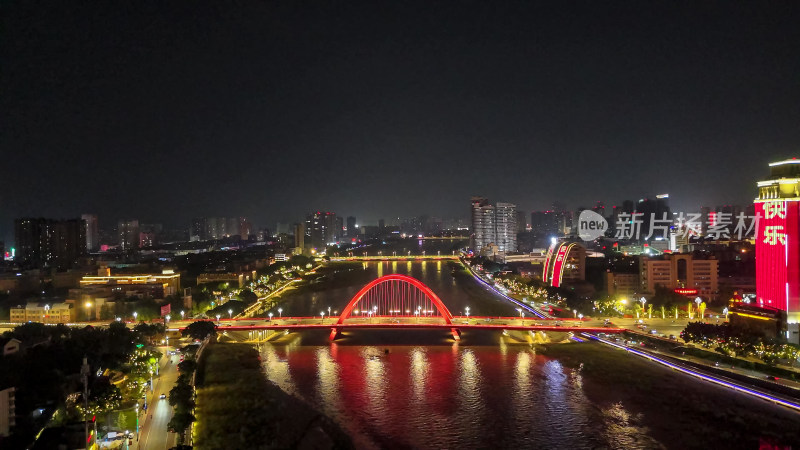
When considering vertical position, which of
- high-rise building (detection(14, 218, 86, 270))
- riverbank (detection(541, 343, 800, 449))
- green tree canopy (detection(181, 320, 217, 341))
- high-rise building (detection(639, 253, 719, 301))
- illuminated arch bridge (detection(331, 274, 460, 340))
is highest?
high-rise building (detection(14, 218, 86, 270))

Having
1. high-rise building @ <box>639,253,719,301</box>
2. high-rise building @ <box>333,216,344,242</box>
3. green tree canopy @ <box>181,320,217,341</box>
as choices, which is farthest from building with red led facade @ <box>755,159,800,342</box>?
high-rise building @ <box>333,216,344,242</box>

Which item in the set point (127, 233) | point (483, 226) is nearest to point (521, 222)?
point (483, 226)

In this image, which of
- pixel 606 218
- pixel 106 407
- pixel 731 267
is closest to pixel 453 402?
pixel 106 407

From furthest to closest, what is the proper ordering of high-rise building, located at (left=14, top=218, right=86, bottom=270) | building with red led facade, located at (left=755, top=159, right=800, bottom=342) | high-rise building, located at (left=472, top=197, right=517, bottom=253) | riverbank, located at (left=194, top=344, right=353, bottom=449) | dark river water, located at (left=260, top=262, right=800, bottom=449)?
high-rise building, located at (left=472, top=197, right=517, bottom=253)
high-rise building, located at (left=14, top=218, right=86, bottom=270)
building with red led facade, located at (left=755, top=159, right=800, bottom=342)
dark river water, located at (left=260, top=262, right=800, bottom=449)
riverbank, located at (left=194, top=344, right=353, bottom=449)

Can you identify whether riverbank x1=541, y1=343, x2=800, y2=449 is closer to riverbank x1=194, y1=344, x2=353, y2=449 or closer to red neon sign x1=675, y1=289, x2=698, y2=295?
riverbank x1=194, y1=344, x2=353, y2=449

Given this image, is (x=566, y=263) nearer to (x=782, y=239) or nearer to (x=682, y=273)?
(x=682, y=273)

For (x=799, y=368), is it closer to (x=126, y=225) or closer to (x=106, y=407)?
(x=106, y=407)
